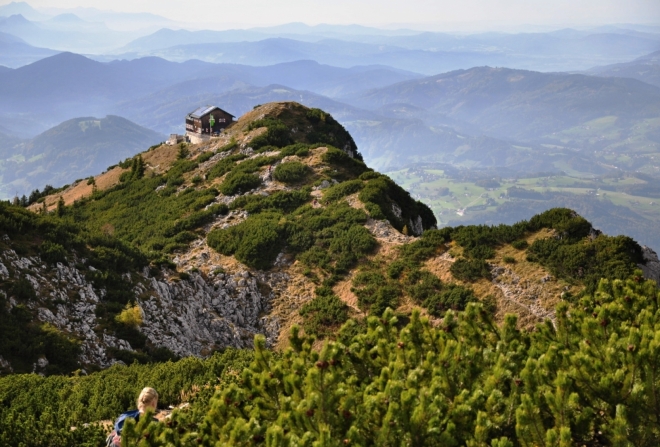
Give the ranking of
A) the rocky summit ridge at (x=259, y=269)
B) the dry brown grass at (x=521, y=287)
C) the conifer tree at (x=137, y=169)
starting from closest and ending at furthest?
the rocky summit ridge at (x=259, y=269), the dry brown grass at (x=521, y=287), the conifer tree at (x=137, y=169)

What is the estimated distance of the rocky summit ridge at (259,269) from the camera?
26875mm

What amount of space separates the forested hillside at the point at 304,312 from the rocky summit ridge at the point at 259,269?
0.44 feet

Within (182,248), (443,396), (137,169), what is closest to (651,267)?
(443,396)

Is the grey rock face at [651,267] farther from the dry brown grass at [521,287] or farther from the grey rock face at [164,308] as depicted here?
the grey rock face at [164,308]

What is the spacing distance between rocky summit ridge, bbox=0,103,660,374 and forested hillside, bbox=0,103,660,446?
0.44ft

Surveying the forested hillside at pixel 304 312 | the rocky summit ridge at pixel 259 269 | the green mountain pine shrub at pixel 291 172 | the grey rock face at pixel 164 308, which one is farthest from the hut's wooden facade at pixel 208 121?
the grey rock face at pixel 164 308

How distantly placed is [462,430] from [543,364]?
92.8 inches

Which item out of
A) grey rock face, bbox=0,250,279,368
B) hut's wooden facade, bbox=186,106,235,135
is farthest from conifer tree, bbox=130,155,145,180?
grey rock face, bbox=0,250,279,368

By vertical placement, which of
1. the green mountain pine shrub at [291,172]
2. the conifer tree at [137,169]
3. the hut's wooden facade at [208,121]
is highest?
the hut's wooden facade at [208,121]

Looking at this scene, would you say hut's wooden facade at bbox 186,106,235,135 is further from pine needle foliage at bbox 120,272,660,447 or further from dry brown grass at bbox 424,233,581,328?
pine needle foliage at bbox 120,272,660,447

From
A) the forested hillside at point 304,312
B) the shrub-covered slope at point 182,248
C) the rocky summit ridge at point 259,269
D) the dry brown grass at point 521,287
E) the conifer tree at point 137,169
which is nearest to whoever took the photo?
the forested hillside at point 304,312

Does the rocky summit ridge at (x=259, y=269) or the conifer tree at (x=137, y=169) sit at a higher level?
the conifer tree at (x=137, y=169)

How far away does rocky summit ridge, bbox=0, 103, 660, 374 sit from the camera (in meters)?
26.9

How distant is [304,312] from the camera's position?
33344 mm
